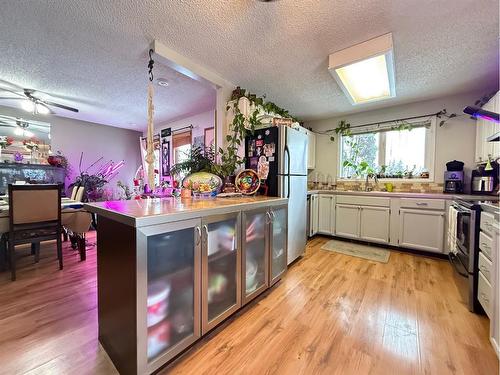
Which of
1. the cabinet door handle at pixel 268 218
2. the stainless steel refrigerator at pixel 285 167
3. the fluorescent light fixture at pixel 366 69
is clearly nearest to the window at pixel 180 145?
the stainless steel refrigerator at pixel 285 167

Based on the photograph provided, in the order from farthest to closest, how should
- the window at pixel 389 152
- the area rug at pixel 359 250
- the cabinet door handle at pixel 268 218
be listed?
the window at pixel 389 152 → the area rug at pixel 359 250 → the cabinet door handle at pixel 268 218

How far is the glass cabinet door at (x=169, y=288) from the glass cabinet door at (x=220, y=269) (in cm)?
6

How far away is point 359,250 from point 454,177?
5.44 feet

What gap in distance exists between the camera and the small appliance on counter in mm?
2574

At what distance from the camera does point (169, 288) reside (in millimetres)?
1177

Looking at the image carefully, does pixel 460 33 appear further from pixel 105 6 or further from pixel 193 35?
pixel 105 6

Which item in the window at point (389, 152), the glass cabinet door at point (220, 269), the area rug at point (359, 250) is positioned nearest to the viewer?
the glass cabinet door at point (220, 269)

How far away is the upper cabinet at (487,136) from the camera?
231cm

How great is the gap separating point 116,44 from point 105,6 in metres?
0.51

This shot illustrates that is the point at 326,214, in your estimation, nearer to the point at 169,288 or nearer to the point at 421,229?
the point at 421,229

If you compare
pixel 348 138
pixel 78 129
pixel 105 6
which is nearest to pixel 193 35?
pixel 105 6

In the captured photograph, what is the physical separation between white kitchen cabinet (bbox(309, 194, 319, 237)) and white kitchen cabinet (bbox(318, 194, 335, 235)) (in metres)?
0.06

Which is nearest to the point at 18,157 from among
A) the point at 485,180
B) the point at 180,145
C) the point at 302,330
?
the point at 180,145

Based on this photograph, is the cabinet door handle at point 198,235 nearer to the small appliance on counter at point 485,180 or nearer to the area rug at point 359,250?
the area rug at point 359,250
